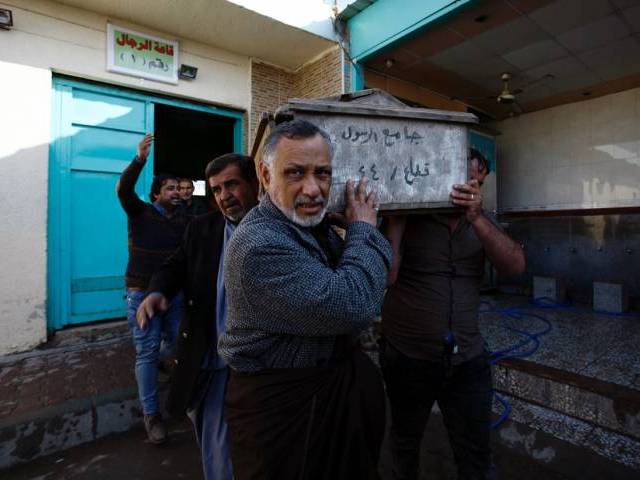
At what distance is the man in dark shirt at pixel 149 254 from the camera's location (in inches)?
117

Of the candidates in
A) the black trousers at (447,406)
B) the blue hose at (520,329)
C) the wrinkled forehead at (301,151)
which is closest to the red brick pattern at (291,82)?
the blue hose at (520,329)

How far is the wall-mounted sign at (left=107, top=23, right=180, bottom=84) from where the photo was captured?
5.27m

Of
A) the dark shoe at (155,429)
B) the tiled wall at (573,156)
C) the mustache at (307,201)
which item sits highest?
the tiled wall at (573,156)

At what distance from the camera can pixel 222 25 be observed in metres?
5.65

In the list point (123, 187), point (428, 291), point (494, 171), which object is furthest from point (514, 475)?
point (494, 171)

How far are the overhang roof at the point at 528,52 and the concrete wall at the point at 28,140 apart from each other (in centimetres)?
445

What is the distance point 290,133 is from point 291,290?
48 centimetres

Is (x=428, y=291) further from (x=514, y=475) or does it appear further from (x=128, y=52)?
(x=128, y=52)

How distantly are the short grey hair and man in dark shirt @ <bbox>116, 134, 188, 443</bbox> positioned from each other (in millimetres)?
2248

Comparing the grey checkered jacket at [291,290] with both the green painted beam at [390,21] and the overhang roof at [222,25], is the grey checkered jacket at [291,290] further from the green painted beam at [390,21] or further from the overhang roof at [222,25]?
the overhang roof at [222,25]

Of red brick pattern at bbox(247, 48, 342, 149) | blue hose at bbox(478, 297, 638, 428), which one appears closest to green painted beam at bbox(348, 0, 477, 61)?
red brick pattern at bbox(247, 48, 342, 149)

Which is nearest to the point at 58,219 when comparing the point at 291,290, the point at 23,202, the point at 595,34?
the point at 23,202

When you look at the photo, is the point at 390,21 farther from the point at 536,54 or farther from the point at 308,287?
the point at 308,287

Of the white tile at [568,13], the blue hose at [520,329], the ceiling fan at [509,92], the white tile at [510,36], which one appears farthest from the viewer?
the ceiling fan at [509,92]
